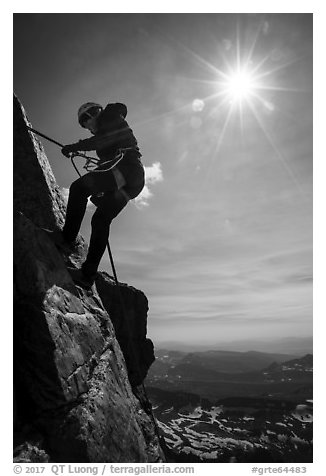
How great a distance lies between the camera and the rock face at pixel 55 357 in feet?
16.0

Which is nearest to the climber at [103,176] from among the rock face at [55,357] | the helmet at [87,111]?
the helmet at [87,111]

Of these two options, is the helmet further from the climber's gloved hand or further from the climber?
the climber's gloved hand

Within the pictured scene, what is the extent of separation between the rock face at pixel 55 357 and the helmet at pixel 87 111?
5.50 feet

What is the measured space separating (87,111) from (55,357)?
5679 mm

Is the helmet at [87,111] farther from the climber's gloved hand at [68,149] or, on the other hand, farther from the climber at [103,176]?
the climber's gloved hand at [68,149]

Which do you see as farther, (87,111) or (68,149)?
(87,111)

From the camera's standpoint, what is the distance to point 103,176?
732 cm

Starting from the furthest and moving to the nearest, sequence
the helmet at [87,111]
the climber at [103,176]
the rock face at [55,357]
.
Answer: the helmet at [87,111] < the climber at [103,176] < the rock face at [55,357]

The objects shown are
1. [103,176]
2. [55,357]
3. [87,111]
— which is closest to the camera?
[55,357]

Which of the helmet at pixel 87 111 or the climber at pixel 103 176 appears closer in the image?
the climber at pixel 103 176

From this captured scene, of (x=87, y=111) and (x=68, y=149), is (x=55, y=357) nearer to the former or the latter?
(x=68, y=149)

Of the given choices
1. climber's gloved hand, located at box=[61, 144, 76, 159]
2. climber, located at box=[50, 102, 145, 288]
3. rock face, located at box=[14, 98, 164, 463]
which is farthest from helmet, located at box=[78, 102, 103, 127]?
rock face, located at box=[14, 98, 164, 463]

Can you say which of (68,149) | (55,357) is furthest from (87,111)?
(55,357)
